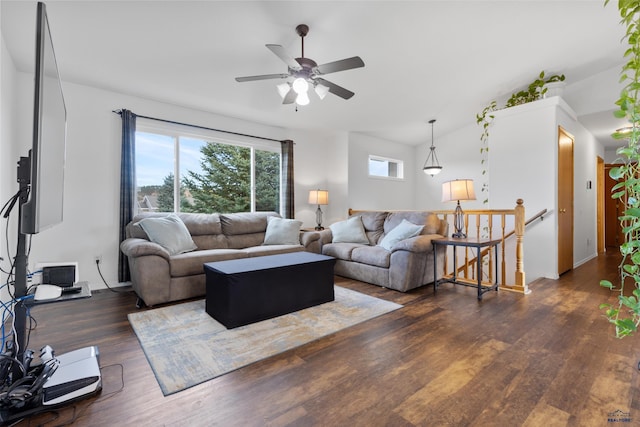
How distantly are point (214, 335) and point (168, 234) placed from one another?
5.13 feet

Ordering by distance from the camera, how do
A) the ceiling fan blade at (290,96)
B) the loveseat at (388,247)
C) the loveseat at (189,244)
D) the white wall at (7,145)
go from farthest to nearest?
1. the loveseat at (388,247)
2. the loveseat at (189,244)
3. the ceiling fan blade at (290,96)
4. the white wall at (7,145)

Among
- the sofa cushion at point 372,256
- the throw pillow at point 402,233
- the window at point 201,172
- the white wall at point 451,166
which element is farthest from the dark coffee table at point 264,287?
the white wall at point 451,166

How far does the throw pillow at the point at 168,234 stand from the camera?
3.28 metres

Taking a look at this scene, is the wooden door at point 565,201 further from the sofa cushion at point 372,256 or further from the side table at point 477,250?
the sofa cushion at point 372,256

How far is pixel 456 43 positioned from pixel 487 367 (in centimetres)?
323

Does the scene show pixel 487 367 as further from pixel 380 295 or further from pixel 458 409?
pixel 380 295

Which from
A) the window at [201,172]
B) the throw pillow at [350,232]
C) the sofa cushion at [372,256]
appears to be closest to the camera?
the sofa cushion at [372,256]

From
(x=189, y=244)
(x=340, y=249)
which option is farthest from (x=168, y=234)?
(x=340, y=249)

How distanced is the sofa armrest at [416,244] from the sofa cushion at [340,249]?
2.24 feet

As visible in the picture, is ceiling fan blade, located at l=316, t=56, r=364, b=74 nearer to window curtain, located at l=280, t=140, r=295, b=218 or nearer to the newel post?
the newel post

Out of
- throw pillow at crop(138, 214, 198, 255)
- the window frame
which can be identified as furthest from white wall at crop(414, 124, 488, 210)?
throw pillow at crop(138, 214, 198, 255)

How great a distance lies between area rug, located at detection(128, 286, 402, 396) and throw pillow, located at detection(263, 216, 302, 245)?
1381mm

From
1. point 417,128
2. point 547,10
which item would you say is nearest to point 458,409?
point 547,10

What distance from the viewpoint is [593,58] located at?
4.05 meters
